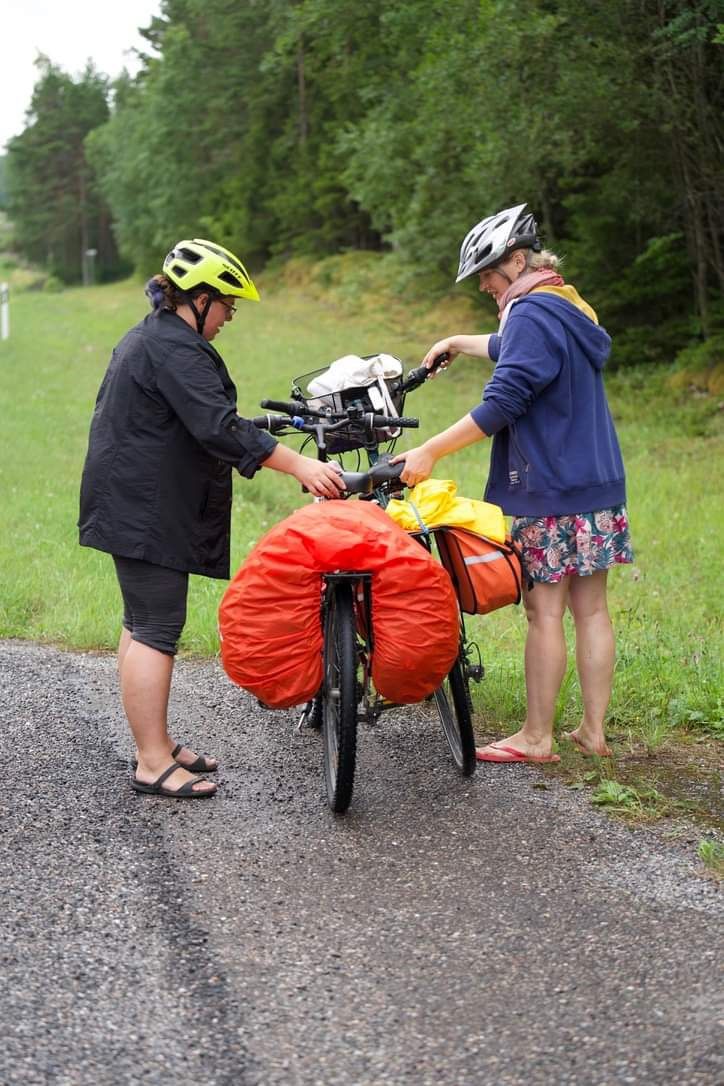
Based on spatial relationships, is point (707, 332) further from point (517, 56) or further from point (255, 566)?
point (255, 566)

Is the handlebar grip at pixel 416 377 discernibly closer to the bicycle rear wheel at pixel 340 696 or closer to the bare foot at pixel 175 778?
the bicycle rear wheel at pixel 340 696

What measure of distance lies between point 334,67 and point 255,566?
1614 inches

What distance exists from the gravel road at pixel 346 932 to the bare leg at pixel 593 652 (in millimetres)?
364

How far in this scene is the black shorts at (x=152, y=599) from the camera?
4.78m

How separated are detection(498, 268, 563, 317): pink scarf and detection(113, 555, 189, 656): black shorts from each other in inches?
62.9

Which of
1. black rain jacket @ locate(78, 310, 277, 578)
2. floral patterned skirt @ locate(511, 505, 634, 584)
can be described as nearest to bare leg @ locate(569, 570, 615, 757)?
floral patterned skirt @ locate(511, 505, 634, 584)

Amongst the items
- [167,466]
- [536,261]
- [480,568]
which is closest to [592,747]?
[480,568]

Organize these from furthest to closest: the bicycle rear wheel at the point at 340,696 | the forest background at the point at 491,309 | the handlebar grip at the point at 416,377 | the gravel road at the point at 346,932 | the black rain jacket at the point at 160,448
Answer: the forest background at the point at 491,309 < the handlebar grip at the point at 416,377 < the black rain jacket at the point at 160,448 < the bicycle rear wheel at the point at 340,696 < the gravel road at the point at 346,932

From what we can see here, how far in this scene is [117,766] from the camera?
5125 mm

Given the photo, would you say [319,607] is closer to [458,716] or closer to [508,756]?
[458,716]

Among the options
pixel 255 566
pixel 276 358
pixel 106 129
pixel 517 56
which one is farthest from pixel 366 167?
pixel 106 129

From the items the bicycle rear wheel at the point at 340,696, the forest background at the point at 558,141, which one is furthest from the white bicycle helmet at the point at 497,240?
the forest background at the point at 558,141

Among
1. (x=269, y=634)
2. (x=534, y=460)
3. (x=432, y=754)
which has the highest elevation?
(x=534, y=460)

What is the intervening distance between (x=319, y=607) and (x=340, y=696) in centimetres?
31
